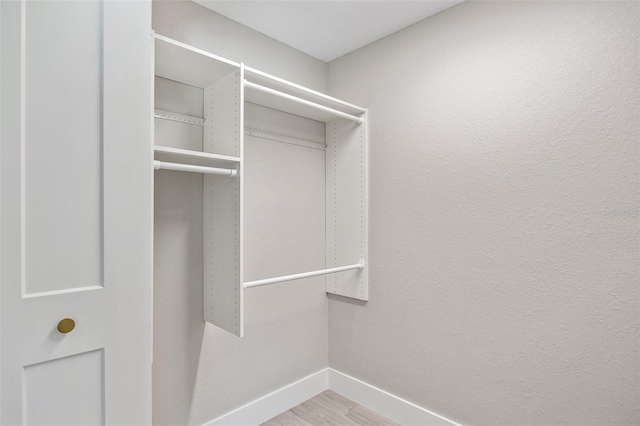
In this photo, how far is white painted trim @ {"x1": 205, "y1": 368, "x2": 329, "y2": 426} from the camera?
1953mm

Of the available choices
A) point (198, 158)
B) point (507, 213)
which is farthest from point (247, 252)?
point (507, 213)

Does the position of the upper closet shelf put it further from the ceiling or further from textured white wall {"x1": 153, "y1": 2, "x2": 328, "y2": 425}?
the ceiling

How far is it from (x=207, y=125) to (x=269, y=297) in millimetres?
1094

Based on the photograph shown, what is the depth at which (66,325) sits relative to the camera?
95cm

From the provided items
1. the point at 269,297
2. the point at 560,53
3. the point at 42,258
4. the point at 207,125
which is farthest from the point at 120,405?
the point at 560,53

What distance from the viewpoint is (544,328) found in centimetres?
157

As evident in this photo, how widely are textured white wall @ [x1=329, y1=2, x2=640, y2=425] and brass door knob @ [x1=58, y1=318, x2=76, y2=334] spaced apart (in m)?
1.65

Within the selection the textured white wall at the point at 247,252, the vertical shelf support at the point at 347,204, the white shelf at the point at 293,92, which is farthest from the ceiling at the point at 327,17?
the vertical shelf support at the point at 347,204

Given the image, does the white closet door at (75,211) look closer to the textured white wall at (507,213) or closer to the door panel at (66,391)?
the door panel at (66,391)

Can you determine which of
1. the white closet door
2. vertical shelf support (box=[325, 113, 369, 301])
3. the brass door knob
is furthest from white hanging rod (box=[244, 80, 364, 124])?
the brass door knob

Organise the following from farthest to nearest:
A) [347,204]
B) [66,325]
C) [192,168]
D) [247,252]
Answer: [347,204]
[247,252]
[192,168]
[66,325]

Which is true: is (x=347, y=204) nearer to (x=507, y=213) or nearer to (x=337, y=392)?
(x=507, y=213)

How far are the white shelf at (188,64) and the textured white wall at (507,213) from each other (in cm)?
101

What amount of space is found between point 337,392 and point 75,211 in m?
2.09
